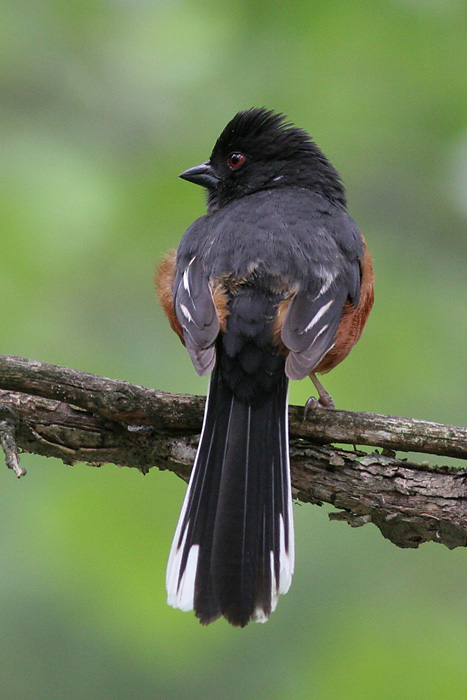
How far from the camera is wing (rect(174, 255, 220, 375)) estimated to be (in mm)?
3443

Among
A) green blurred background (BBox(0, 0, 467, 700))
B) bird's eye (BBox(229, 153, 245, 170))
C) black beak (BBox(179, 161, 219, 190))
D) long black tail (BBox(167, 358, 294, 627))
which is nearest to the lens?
long black tail (BBox(167, 358, 294, 627))

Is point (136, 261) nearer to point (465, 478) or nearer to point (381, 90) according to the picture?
point (381, 90)

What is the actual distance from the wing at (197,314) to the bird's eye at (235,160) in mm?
1035

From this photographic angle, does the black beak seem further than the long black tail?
Yes

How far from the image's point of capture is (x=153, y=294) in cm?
466

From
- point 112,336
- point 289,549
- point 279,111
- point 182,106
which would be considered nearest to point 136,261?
point 112,336

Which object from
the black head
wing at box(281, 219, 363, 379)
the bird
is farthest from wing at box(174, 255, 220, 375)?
the black head

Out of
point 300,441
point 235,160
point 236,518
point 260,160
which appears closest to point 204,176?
point 235,160

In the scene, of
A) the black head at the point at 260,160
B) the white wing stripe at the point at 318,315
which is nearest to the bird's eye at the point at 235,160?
the black head at the point at 260,160

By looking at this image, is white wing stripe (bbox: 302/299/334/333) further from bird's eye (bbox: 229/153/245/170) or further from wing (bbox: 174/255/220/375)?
bird's eye (bbox: 229/153/245/170)

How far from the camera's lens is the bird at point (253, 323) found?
9.67 ft

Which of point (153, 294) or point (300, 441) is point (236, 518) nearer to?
point (300, 441)

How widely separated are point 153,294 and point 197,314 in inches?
42.4

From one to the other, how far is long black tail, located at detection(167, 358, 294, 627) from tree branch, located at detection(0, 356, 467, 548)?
150 mm
